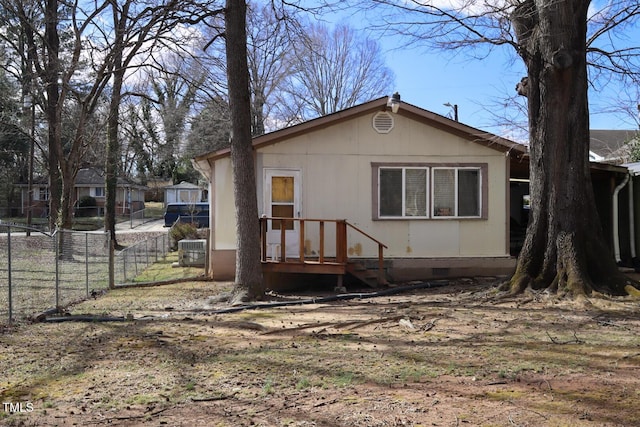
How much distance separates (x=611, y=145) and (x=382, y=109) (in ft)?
81.4

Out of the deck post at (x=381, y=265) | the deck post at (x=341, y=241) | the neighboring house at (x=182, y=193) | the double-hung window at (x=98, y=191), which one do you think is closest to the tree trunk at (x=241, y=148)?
the deck post at (x=341, y=241)

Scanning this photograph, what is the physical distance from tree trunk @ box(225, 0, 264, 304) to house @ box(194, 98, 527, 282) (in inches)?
88.6

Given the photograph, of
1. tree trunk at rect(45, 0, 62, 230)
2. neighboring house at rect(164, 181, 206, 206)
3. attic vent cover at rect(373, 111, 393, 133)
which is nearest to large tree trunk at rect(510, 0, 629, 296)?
attic vent cover at rect(373, 111, 393, 133)

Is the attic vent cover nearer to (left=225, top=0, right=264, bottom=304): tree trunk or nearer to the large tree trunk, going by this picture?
(left=225, top=0, right=264, bottom=304): tree trunk

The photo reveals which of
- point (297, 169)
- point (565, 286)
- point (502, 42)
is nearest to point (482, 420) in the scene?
point (565, 286)

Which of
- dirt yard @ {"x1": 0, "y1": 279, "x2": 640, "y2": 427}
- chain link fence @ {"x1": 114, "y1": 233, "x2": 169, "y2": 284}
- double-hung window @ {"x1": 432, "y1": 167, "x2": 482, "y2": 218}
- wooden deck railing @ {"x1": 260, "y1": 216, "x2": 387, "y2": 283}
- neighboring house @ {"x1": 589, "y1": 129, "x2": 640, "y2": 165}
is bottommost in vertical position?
dirt yard @ {"x1": 0, "y1": 279, "x2": 640, "y2": 427}

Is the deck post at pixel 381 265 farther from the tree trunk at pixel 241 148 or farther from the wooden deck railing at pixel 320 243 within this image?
the tree trunk at pixel 241 148

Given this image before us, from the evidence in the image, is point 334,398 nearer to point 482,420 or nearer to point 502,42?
point 482,420

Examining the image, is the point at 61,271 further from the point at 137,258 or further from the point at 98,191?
the point at 98,191

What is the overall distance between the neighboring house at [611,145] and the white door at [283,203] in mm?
15751

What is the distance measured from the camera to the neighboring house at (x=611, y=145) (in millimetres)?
23469

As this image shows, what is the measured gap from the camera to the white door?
12.1 m

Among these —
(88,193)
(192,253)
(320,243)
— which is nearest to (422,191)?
(320,243)

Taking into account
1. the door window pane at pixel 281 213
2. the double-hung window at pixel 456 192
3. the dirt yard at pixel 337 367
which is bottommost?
the dirt yard at pixel 337 367
